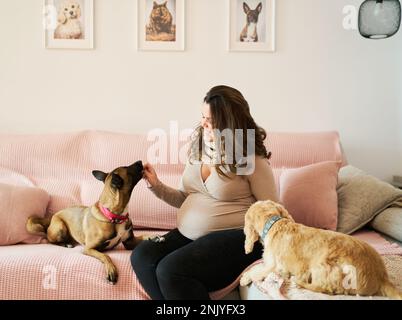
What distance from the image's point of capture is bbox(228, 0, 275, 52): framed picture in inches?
109

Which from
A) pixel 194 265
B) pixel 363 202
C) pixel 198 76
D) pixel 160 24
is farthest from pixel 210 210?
pixel 160 24

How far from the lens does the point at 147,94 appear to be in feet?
9.09

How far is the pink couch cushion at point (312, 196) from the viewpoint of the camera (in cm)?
216

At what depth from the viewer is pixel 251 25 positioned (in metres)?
2.76

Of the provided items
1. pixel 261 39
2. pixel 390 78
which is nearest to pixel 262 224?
pixel 261 39

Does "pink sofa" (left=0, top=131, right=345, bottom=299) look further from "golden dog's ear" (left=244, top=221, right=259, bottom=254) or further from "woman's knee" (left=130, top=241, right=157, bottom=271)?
"golden dog's ear" (left=244, top=221, right=259, bottom=254)

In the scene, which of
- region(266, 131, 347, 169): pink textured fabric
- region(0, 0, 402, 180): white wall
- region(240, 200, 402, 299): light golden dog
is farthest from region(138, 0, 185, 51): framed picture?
region(240, 200, 402, 299): light golden dog

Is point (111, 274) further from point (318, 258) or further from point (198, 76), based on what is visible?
point (198, 76)

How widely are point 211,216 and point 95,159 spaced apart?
2.96 ft

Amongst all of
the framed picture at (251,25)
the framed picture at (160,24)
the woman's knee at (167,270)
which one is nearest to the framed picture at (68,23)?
the framed picture at (160,24)

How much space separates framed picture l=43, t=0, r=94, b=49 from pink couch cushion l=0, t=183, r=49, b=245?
97cm
